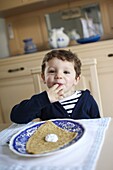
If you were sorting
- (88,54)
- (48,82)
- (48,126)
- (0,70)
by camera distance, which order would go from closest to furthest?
1. (48,126)
2. (48,82)
3. (88,54)
4. (0,70)

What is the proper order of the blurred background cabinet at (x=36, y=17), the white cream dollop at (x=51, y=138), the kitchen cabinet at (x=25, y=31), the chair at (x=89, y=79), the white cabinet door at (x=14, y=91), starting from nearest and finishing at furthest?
the white cream dollop at (x=51, y=138)
the chair at (x=89, y=79)
the white cabinet door at (x=14, y=91)
the blurred background cabinet at (x=36, y=17)
the kitchen cabinet at (x=25, y=31)

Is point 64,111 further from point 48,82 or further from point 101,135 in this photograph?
point 101,135

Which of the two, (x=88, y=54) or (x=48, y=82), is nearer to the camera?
(x=48, y=82)

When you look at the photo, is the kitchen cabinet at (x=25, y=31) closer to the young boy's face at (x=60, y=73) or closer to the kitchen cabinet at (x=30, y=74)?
the kitchen cabinet at (x=30, y=74)

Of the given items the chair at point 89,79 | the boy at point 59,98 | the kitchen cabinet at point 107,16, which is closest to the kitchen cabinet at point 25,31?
the kitchen cabinet at point 107,16

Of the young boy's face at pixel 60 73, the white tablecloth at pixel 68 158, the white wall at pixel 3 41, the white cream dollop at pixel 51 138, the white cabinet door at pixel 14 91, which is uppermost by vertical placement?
the white wall at pixel 3 41

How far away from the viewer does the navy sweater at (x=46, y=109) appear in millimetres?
915

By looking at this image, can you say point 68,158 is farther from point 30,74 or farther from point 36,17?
point 36,17

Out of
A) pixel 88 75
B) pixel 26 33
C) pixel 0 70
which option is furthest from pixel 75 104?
pixel 26 33

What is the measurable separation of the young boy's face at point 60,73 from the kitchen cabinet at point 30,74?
745mm

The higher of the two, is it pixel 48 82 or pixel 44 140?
pixel 48 82

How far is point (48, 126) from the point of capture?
2.53 ft

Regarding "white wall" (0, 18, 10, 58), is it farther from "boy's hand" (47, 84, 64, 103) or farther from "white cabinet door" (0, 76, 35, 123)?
"boy's hand" (47, 84, 64, 103)

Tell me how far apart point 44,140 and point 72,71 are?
439 mm
